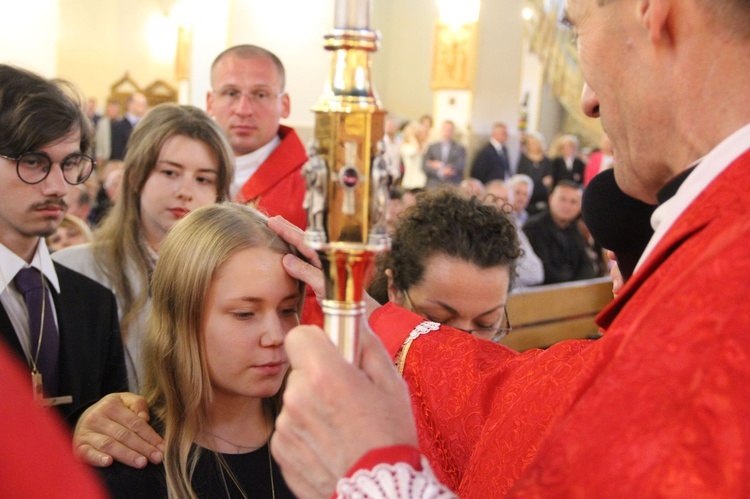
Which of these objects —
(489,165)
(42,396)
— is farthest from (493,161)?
(42,396)

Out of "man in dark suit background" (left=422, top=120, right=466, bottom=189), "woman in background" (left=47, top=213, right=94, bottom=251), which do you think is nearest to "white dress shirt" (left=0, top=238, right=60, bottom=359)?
"woman in background" (left=47, top=213, right=94, bottom=251)

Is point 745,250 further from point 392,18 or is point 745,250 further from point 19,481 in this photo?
point 392,18

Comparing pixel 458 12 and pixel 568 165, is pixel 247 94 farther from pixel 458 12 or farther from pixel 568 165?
pixel 458 12

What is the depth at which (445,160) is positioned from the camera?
13.2 meters

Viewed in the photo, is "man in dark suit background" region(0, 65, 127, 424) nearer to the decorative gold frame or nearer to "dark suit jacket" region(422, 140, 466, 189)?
"dark suit jacket" region(422, 140, 466, 189)

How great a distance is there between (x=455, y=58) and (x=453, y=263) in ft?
40.6

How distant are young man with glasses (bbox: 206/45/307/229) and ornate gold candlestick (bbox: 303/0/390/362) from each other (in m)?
2.91

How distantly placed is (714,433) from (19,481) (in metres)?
0.65

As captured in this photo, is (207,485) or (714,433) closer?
(714,433)

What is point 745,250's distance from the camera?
3.24ft

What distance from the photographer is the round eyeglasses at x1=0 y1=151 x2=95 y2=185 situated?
2.41 m

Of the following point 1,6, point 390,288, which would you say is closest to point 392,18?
point 1,6

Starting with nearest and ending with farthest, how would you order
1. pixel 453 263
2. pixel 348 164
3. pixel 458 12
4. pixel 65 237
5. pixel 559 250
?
pixel 348 164 → pixel 453 263 → pixel 65 237 → pixel 559 250 → pixel 458 12

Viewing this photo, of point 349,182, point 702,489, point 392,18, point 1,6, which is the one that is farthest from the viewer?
point 392,18
